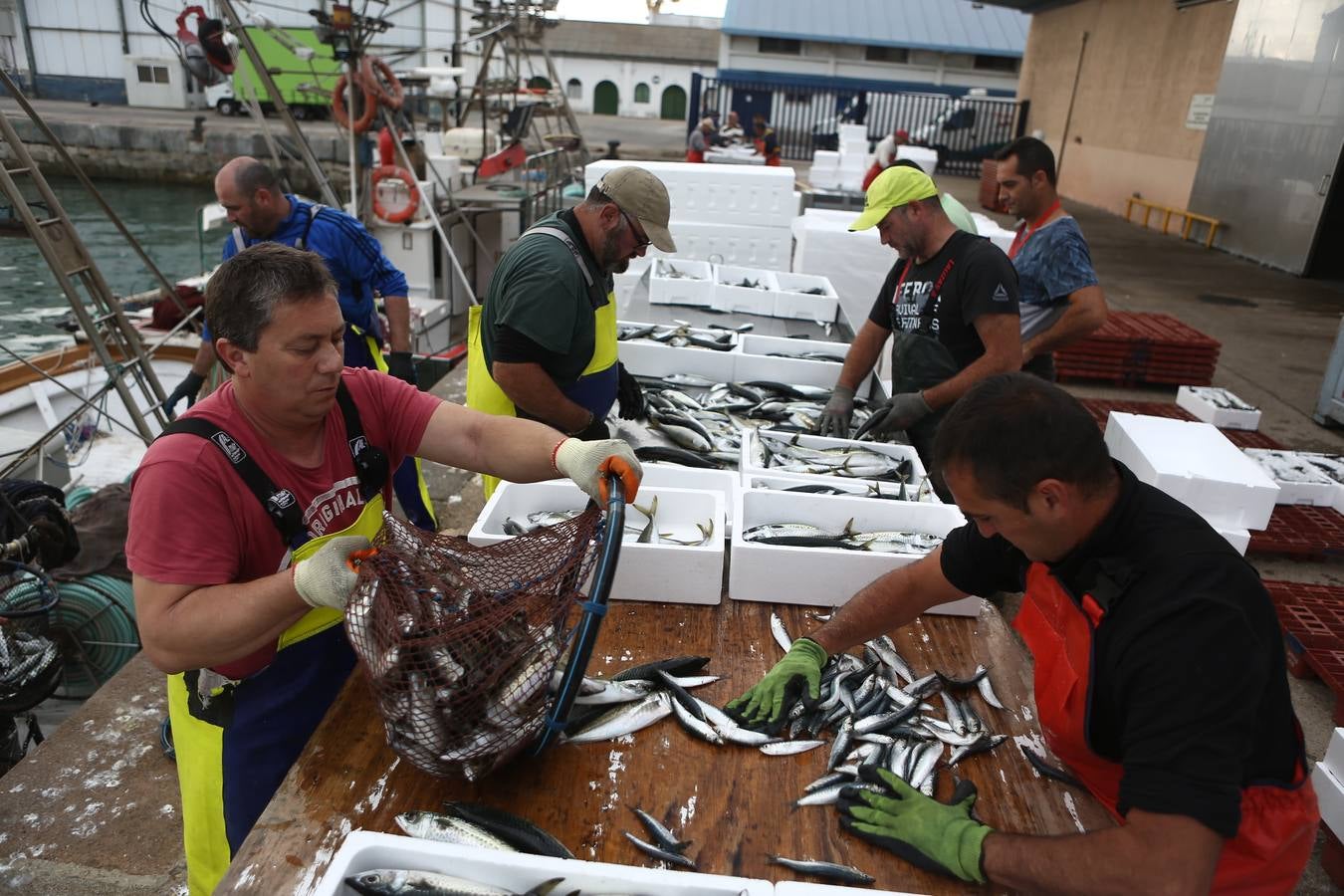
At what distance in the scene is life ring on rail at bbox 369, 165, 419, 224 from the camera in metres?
12.0

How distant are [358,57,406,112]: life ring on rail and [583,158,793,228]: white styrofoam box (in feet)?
13.8

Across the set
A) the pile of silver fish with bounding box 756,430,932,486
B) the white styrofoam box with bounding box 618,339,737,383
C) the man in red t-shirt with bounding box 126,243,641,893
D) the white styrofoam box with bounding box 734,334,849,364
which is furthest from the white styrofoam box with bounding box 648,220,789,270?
the man in red t-shirt with bounding box 126,243,641,893

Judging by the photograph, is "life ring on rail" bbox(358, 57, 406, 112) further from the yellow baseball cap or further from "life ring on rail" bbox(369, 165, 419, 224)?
the yellow baseball cap

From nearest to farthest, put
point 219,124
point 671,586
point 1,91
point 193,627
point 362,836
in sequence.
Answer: point 362,836
point 193,627
point 671,586
point 1,91
point 219,124

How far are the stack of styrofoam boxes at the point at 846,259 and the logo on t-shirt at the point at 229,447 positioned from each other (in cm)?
574

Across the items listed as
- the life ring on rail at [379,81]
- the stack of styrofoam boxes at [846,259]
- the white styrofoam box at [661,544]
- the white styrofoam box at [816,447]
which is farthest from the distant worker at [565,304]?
the life ring on rail at [379,81]

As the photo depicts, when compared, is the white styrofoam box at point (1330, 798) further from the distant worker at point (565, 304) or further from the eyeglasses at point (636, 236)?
the eyeglasses at point (636, 236)

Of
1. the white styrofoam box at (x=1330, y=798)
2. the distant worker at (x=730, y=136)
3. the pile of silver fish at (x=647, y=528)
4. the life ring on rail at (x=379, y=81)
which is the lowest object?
the white styrofoam box at (x=1330, y=798)

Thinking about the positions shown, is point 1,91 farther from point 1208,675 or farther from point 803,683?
point 1208,675

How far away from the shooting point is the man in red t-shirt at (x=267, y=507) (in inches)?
67.3

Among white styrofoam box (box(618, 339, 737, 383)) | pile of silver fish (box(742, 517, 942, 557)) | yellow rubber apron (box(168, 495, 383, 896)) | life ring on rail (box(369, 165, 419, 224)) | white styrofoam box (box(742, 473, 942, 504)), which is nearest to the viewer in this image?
yellow rubber apron (box(168, 495, 383, 896))

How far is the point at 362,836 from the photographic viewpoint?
148cm

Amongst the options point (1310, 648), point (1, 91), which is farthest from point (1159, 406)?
point (1, 91)

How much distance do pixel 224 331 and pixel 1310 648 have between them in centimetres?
414
